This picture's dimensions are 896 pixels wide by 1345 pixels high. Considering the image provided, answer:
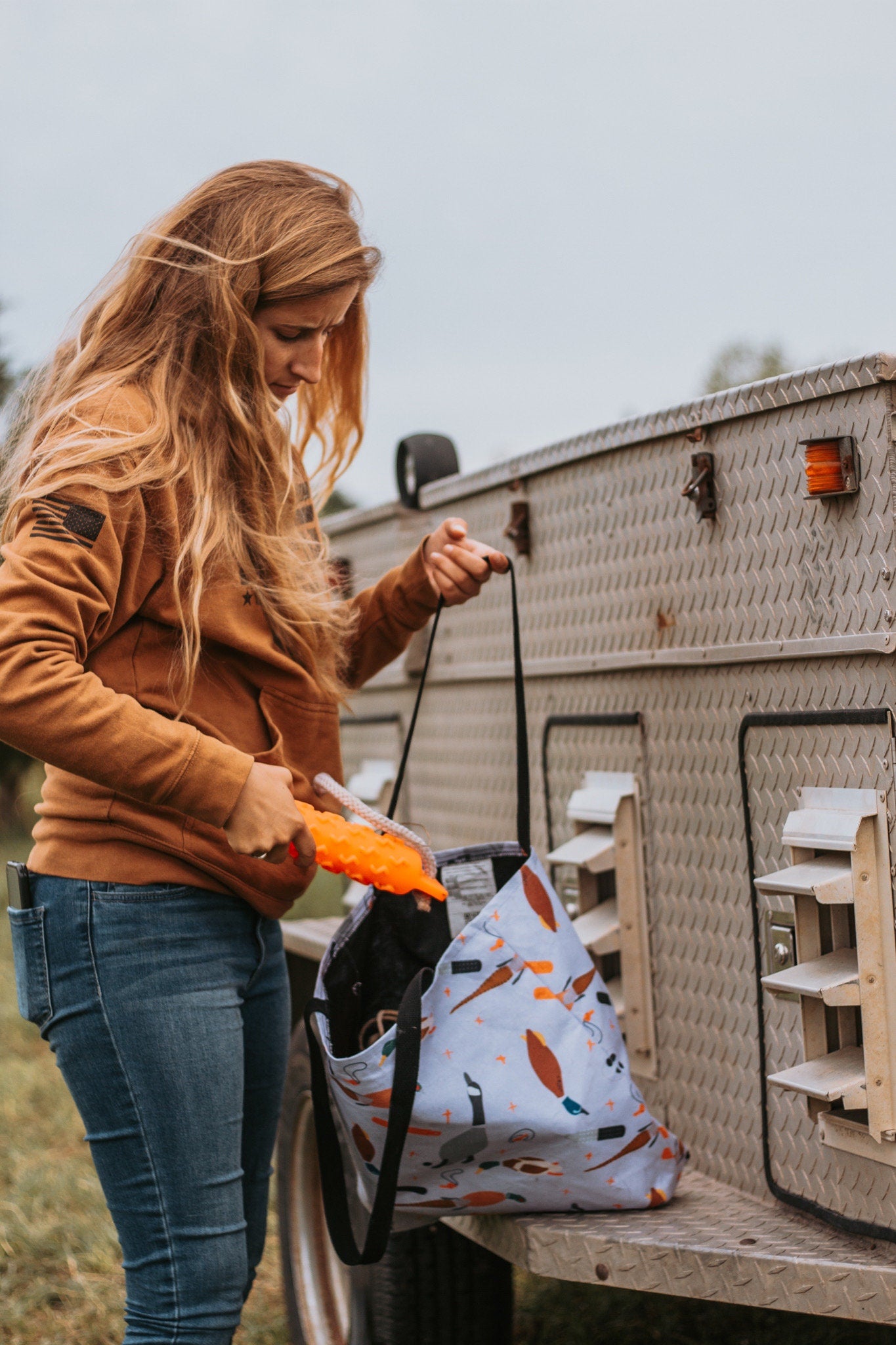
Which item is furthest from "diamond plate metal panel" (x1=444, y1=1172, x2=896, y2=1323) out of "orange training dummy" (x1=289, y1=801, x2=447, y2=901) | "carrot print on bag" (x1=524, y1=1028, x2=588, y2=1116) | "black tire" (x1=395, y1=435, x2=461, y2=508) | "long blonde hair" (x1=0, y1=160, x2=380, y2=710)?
"black tire" (x1=395, y1=435, x2=461, y2=508)

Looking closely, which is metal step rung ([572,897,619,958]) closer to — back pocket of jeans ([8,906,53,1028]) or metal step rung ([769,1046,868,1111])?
metal step rung ([769,1046,868,1111])

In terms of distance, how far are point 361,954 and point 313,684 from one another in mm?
504

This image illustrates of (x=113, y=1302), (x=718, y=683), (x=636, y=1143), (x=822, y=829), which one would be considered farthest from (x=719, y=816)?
(x=113, y=1302)

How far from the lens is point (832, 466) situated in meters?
1.95

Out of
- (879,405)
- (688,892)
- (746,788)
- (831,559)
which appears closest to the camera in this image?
(879,405)

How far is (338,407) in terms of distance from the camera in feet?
7.89

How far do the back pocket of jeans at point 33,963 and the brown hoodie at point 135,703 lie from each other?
0.07 metres

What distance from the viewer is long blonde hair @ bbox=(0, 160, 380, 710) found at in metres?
1.83

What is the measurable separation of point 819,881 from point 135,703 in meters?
0.99

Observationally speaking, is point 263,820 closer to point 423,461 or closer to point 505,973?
point 505,973

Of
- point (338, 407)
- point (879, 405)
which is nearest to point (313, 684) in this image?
point (338, 407)

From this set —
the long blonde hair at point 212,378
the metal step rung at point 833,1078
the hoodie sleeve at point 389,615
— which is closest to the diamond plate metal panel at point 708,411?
the hoodie sleeve at point 389,615

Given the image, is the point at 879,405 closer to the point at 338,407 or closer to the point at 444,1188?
the point at 338,407

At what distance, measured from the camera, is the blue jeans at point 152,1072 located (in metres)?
1.78
